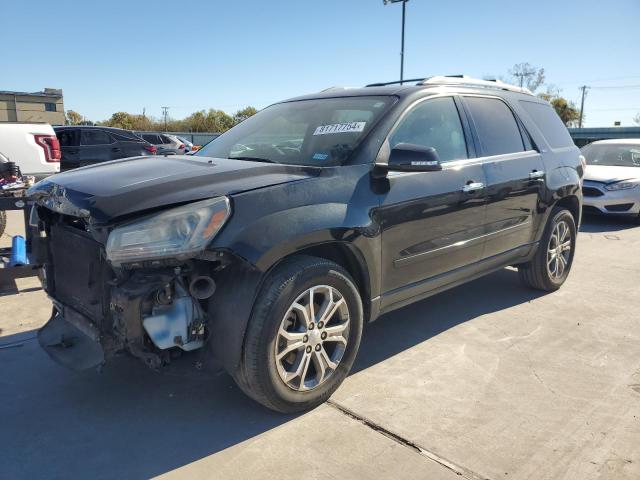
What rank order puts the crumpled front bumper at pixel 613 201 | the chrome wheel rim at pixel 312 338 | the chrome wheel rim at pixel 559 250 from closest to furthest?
1. the chrome wheel rim at pixel 312 338
2. the chrome wheel rim at pixel 559 250
3. the crumpled front bumper at pixel 613 201

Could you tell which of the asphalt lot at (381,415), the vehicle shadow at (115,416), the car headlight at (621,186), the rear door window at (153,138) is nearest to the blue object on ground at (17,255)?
the asphalt lot at (381,415)

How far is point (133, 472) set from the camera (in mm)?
2459

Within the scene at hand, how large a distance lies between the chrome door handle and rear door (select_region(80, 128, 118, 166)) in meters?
11.3

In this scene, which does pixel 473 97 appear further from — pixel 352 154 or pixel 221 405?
pixel 221 405

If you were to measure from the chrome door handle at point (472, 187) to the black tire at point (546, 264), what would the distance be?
1.39 meters

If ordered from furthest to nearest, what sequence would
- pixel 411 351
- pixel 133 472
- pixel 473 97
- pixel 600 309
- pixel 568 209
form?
1. pixel 568 209
2. pixel 600 309
3. pixel 473 97
4. pixel 411 351
5. pixel 133 472

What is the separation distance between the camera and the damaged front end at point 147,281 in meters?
2.47

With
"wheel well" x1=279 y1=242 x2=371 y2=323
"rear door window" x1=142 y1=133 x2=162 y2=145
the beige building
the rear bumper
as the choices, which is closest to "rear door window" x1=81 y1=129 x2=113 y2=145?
"rear door window" x1=142 y1=133 x2=162 y2=145

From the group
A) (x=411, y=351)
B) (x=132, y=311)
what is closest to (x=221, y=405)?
(x=132, y=311)

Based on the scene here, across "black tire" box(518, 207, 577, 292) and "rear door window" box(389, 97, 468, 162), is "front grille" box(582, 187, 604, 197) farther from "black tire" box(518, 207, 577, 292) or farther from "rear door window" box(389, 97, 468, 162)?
"rear door window" box(389, 97, 468, 162)

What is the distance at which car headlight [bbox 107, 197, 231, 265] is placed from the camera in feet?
8.07

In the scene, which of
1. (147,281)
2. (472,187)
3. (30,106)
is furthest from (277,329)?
(30,106)

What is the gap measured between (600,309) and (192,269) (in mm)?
3924

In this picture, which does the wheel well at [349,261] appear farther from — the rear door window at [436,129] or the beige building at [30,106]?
the beige building at [30,106]
